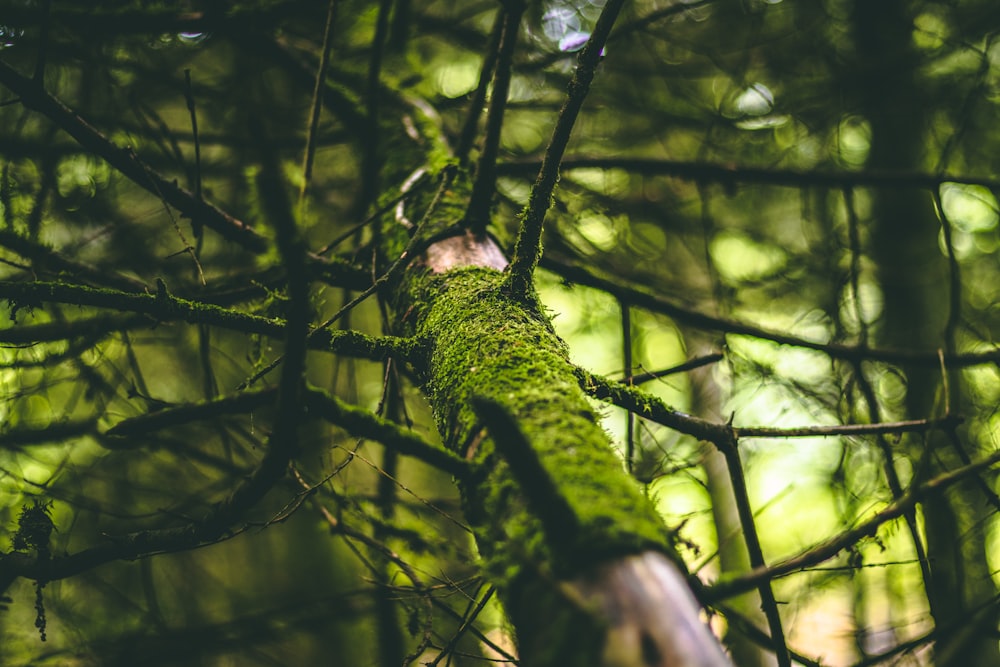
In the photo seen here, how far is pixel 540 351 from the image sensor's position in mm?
1234

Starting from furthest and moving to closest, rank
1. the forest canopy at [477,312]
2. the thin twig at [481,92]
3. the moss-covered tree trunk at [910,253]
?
the moss-covered tree trunk at [910,253] → the thin twig at [481,92] → the forest canopy at [477,312]

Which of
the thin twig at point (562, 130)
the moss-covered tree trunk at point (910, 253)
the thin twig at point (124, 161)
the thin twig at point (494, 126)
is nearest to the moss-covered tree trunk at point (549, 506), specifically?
the thin twig at point (562, 130)

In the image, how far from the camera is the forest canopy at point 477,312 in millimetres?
1090

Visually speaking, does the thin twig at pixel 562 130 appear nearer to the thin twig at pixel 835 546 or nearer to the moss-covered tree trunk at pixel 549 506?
the moss-covered tree trunk at pixel 549 506

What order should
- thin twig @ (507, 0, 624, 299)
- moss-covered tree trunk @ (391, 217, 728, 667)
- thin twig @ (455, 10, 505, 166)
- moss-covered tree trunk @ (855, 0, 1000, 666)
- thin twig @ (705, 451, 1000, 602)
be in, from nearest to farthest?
moss-covered tree trunk @ (391, 217, 728, 667)
thin twig @ (705, 451, 1000, 602)
thin twig @ (507, 0, 624, 299)
thin twig @ (455, 10, 505, 166)
moss-covered tree trunk @ (855, 0, 1000, 666)

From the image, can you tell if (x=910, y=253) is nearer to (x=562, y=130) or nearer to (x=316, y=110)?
(x=562, y=130)

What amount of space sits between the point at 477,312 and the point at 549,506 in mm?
708

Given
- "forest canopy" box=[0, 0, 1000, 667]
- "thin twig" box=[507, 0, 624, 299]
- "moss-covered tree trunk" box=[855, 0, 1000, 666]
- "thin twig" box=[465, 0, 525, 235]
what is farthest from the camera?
"moss-covered tree trunk" box=[855, 0, 1000, 666]

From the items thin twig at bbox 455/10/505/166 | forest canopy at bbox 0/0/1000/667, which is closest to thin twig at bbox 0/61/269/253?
forest canopy at bbox 0/0/1000/667

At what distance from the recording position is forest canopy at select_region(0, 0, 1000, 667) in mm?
1090

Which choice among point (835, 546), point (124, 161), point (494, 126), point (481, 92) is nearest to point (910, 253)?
point (481, 92)

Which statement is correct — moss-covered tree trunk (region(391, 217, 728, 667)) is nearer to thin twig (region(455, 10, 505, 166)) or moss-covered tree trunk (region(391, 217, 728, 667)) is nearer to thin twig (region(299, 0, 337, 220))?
thin twig (region(299, 0, 337, 220))

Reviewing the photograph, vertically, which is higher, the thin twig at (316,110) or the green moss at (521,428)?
the thin twig at (316,110)

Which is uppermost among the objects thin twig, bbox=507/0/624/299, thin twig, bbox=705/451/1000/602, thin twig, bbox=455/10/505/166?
thin twig, bbox=455/10/505/166
